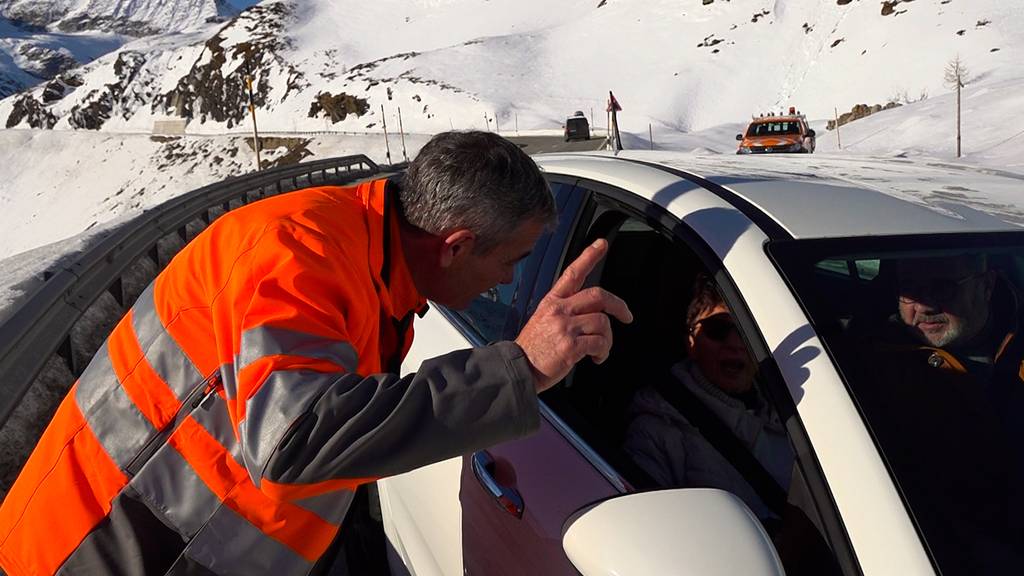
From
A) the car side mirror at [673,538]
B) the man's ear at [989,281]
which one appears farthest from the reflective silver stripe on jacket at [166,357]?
the man's ear at [989,281]

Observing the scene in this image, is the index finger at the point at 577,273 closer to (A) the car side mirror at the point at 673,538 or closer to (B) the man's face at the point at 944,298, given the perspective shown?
(A) the car side mirror at the point at 673,538

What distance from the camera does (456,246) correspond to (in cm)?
168

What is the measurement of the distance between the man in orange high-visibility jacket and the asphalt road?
30496mm

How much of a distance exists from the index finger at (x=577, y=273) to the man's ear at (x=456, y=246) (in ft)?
0.74

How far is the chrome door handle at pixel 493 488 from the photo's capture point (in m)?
1.79

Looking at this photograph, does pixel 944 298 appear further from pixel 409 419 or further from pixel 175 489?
pixel 175 489

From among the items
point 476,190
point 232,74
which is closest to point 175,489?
point 476,190

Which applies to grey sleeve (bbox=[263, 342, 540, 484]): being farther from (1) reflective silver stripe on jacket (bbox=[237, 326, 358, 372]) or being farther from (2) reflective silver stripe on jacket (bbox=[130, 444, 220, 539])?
(2) reflective silver stripe on jacket (bbox=[130, 444, 220, 539])

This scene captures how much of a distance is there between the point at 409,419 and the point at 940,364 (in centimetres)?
113

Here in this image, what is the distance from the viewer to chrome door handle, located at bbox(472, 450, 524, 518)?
5.87 ft

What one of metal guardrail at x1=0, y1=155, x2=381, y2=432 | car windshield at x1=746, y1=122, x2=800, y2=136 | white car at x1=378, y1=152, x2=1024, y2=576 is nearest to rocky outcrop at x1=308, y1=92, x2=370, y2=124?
car windshield at x1=746, y1=122, x2=800, y2=136

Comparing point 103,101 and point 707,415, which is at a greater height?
point 103,101

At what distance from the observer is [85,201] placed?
214 feet

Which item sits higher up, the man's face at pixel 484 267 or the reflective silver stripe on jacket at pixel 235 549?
the man's face at pixel 484 267
